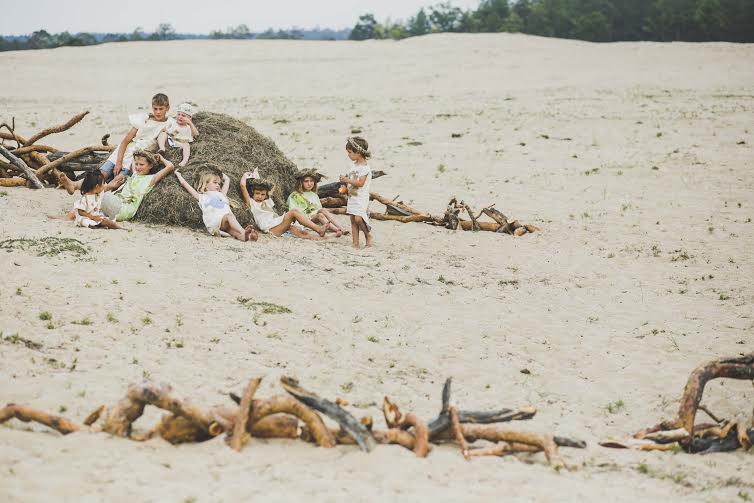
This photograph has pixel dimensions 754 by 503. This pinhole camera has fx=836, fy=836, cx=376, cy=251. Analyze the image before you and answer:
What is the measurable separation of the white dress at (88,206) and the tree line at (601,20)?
54319mm

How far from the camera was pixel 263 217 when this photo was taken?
35.1ft

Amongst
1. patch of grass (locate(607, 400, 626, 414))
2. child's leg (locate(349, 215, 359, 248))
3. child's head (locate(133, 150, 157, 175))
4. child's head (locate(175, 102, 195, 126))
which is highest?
child's head (locate(175, 102, 195, 126))

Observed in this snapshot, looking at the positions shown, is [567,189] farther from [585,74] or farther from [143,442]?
[585,74]

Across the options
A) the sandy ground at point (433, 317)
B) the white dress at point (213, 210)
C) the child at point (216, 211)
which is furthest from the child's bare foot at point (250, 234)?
the white dress at point (213, 210)

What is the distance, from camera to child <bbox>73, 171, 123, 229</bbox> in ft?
32.0

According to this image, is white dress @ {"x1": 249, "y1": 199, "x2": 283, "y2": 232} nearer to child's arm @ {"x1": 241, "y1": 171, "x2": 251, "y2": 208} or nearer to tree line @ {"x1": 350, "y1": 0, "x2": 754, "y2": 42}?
child's arm @ {"x1": 241, "y1": 171, "x2": 251, "y2": 208}

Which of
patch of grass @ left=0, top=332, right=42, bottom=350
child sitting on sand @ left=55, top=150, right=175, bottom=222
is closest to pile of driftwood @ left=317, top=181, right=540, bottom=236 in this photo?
child sitting on sand @ left=55, top=150, right=175, bottom=222

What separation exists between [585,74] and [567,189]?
1941 cm

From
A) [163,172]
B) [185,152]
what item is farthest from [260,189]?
[163,172]

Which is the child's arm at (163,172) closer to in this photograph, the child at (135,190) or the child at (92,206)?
the child at (135,190)

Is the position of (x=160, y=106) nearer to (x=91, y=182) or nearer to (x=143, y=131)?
(x=143, y=131)

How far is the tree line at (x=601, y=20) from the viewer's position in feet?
189

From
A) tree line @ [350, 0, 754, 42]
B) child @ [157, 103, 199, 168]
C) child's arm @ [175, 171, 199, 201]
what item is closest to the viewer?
child's arm @ [175, 171, 199, 201]

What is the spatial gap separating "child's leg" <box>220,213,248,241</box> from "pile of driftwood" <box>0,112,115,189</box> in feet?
9.89
